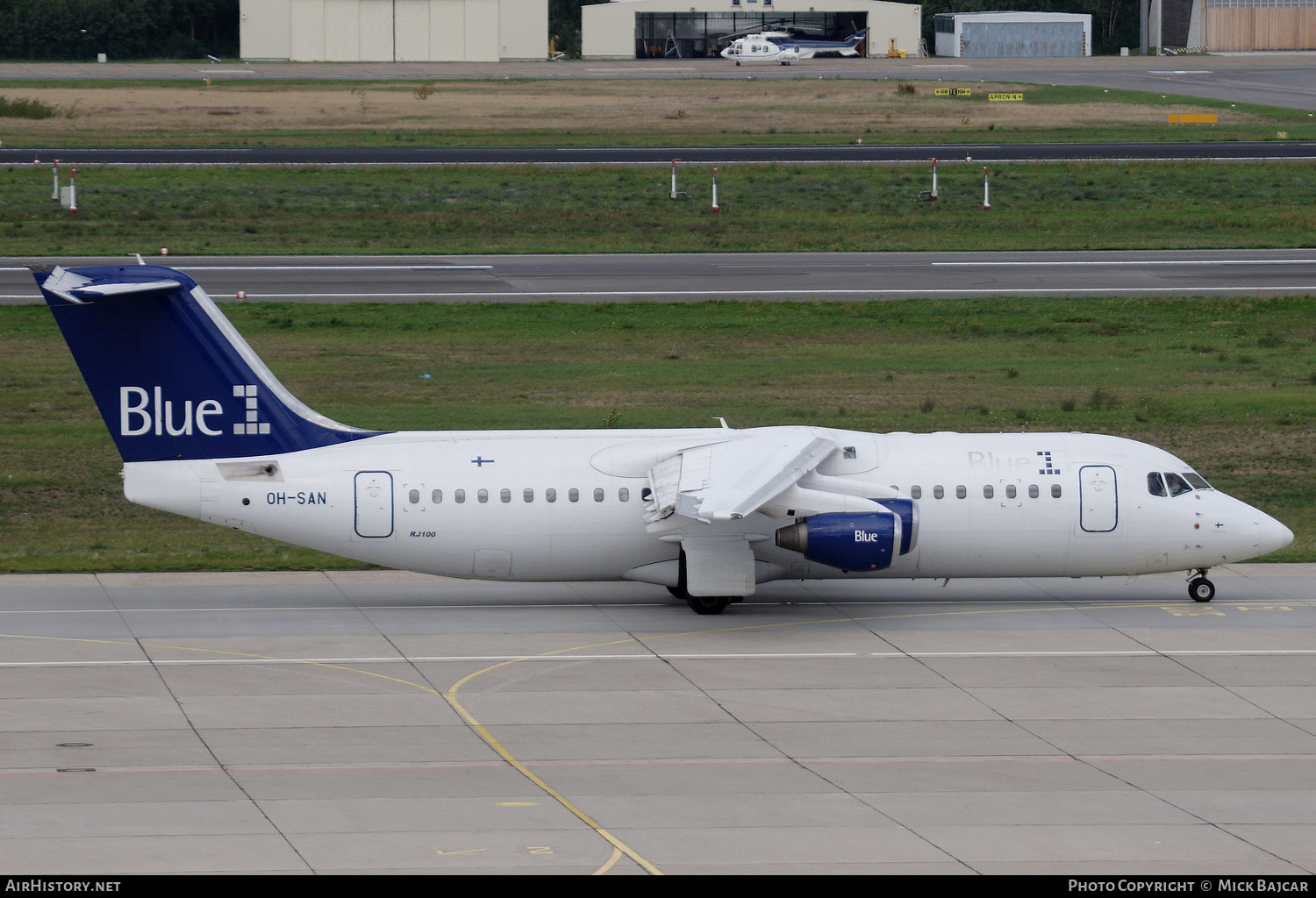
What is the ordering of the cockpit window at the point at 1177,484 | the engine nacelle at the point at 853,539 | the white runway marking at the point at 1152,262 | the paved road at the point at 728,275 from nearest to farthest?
the engine nacelle at the point at 853,539
the cockpit window at the point at 1177,484
the paved road at the point at 728,275
the white runway marking at the point at 1152,262

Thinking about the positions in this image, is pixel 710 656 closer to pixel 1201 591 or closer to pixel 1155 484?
pixel 1155 484

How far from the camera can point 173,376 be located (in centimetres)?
2752

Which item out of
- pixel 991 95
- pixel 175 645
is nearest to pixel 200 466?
pixel 175 645

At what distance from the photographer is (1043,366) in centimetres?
4800

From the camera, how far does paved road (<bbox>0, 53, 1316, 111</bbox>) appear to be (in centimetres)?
12350

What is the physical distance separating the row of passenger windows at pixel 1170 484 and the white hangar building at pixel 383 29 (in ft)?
414

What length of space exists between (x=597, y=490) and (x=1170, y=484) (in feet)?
34.9

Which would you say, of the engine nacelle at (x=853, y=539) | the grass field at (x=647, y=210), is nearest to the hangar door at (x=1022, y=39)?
the grass field at (x=647, y=210)

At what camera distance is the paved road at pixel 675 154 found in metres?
83.1

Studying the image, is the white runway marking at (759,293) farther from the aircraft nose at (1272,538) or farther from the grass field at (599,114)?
the grass field at (599,114)

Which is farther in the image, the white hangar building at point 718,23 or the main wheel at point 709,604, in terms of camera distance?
the white hangar building at point 718,23

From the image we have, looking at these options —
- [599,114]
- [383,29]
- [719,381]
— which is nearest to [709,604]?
[719,381]

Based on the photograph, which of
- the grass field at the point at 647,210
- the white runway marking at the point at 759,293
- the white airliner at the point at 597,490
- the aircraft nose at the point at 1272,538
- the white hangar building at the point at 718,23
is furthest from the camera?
the white hangar building at the point at 718,23
